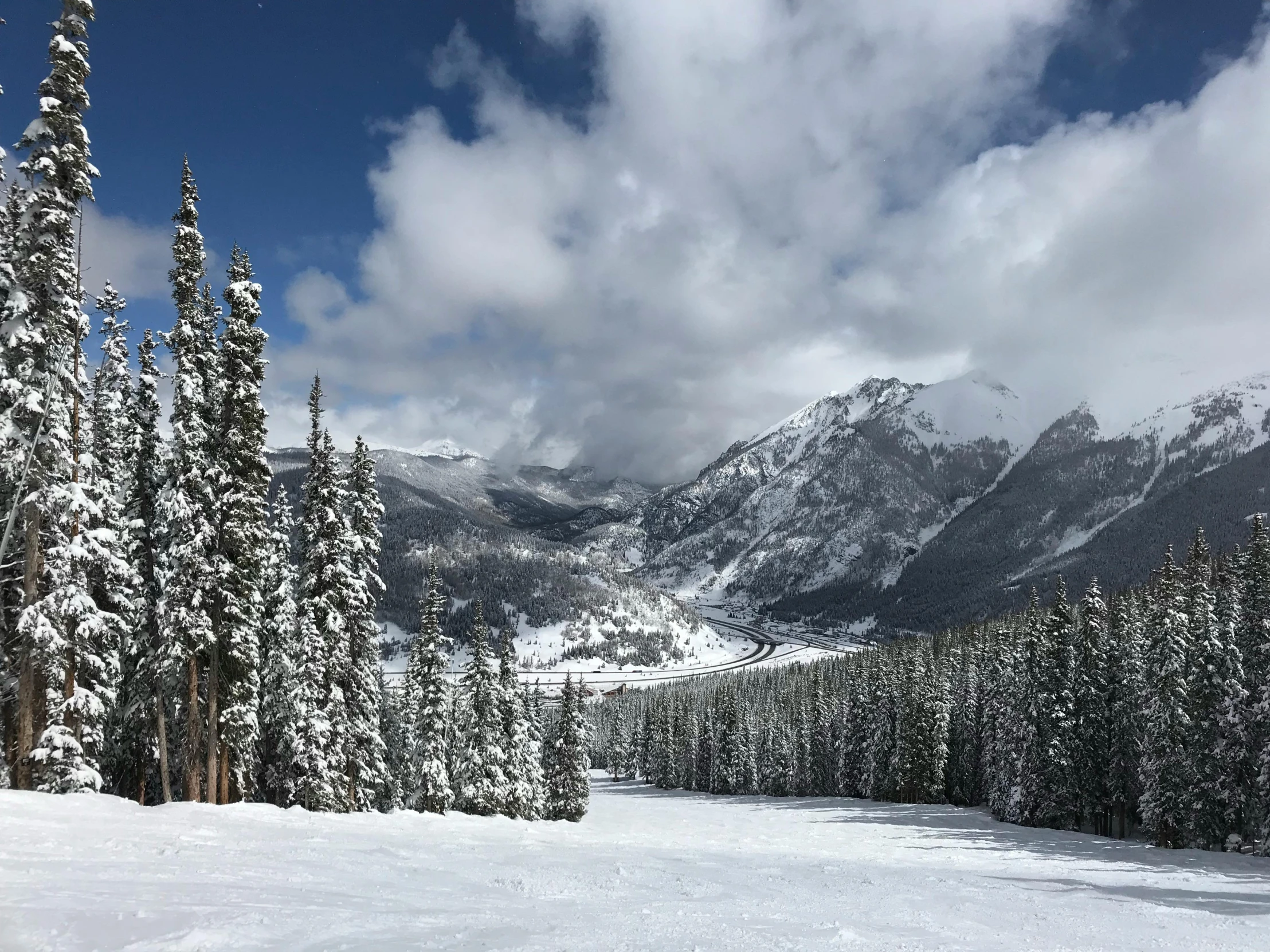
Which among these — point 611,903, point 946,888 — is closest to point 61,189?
point 611,903

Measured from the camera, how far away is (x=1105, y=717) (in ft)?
164

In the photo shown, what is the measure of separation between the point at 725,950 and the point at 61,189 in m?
25.3

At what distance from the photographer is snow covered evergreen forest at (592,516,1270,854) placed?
128 ft

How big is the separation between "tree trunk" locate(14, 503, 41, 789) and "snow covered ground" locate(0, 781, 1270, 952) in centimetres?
278

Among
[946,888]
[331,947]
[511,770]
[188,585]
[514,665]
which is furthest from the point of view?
[514,665]

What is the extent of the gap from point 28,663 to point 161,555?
5.83m

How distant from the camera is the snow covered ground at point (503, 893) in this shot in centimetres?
1044

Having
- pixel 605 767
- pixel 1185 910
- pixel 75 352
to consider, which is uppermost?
pixel 75 352

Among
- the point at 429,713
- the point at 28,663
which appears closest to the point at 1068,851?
the point at 429,713

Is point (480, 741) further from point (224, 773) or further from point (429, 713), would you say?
point (224, 773)

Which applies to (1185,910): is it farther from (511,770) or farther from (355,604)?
(511,770)

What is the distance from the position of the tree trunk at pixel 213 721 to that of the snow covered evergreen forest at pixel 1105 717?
4602 cm

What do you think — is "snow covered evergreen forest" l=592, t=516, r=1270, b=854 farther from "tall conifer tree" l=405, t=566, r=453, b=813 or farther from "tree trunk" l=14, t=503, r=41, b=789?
"tree trunk" l=14, t=503, r=41, b=789

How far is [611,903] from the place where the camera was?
15.1 meters
